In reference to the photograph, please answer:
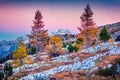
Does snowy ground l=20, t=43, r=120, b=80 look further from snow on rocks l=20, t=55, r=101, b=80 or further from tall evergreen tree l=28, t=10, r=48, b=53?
tall evergreen tree l=28, t=10, r=48, b=53

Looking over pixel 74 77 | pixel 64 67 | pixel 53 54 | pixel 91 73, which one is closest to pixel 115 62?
pixel 91 73

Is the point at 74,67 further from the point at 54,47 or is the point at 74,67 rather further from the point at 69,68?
the point at 54,47

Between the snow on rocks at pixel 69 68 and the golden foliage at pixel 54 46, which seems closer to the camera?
the snow on rocks at pixel 69 68

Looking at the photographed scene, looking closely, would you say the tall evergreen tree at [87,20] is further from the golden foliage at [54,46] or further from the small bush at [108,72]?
the small bush at [108,72]

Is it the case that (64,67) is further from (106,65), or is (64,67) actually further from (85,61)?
(106,65)

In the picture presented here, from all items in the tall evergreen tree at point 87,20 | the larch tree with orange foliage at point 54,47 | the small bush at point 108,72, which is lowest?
the small bush at point 108,72

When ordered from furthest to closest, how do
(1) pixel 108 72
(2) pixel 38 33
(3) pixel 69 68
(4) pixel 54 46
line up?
(4) pixel 54 46, (2) pixel 38 33, (3) pixel 69 68, (1) pixel 108 72

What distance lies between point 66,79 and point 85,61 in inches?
373

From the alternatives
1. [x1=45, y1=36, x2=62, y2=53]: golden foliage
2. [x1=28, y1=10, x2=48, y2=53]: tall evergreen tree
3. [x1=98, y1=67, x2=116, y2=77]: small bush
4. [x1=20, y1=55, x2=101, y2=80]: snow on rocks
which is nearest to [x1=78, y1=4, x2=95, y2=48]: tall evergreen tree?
[x1=28, y1=10, x2=48, y2=53]: tall evergreen tree

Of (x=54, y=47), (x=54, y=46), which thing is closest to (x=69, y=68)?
(x=54, y=47)

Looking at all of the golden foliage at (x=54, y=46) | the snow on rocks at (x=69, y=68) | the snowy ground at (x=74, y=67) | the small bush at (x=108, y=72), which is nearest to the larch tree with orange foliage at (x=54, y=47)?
the golden foliage at (x=54, y=46)

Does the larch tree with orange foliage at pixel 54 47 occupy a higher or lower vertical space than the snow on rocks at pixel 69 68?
higher

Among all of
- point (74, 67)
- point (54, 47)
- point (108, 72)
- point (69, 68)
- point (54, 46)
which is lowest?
point (108, 72)

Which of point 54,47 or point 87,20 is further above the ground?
point 87,20
